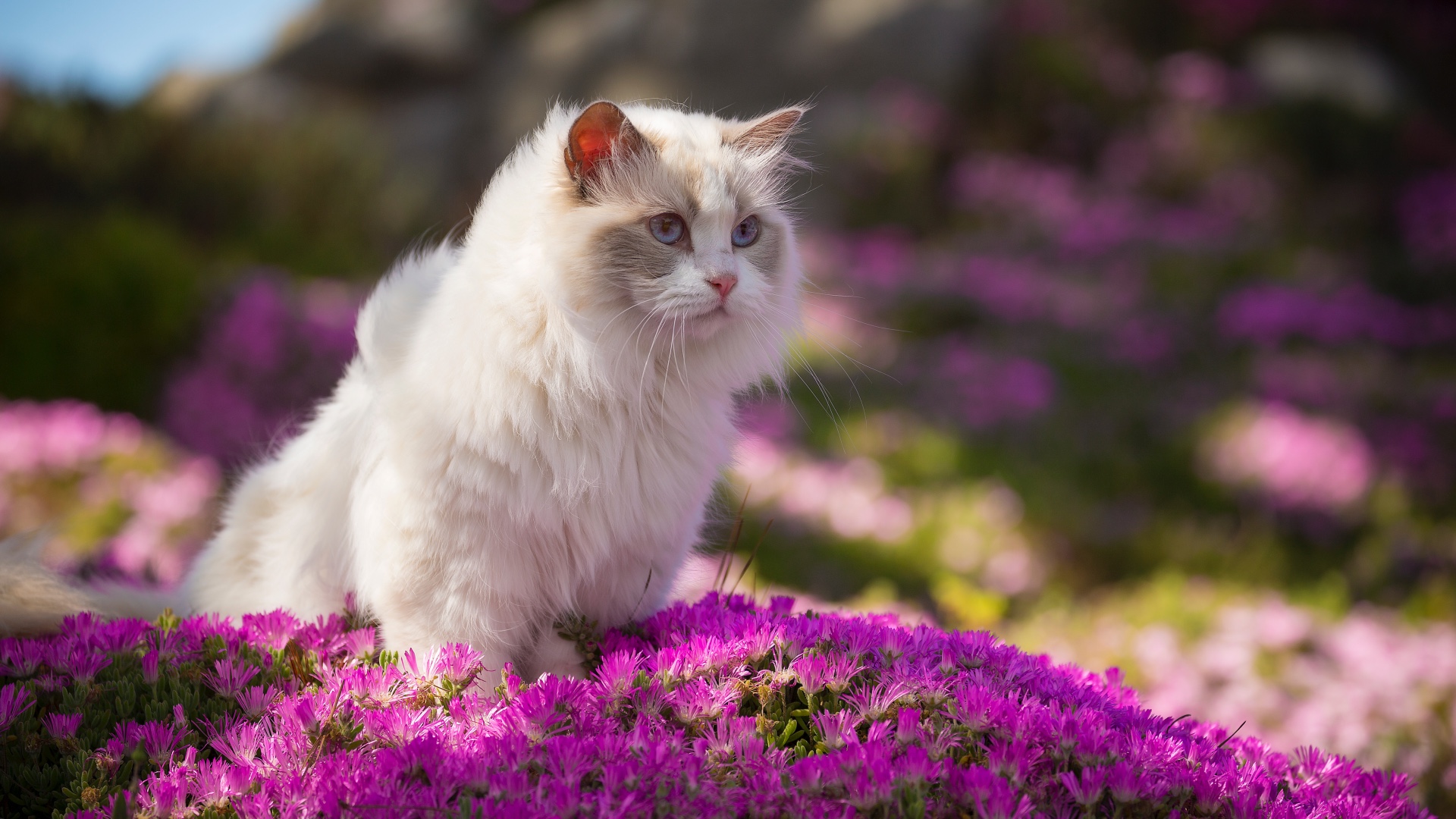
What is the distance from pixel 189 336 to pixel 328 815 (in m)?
4.22

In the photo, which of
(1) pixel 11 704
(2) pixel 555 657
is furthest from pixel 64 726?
(2) pixel 555 657

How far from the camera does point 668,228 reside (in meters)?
1.77

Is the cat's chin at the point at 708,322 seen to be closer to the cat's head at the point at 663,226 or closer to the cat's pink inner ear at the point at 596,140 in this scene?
the cat's head at the point at 663,226

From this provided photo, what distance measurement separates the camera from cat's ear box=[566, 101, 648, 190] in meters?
1.69

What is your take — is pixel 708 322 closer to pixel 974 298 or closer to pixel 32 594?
pixel 32 594

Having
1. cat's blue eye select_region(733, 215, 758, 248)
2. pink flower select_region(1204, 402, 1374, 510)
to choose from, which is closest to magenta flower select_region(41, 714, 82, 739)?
cat's blue eye select_region(733, 215, 758, 248)

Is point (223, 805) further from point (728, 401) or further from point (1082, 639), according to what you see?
point (1082, 639)

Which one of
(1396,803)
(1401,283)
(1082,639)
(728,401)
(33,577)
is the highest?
(1401,283)

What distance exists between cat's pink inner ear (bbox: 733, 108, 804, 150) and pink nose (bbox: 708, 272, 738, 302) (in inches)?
14.8

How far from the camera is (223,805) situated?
1.26m

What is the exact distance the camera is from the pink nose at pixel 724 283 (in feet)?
5.57

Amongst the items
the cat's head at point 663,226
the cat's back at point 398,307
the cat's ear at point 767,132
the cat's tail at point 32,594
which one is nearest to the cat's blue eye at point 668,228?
the cat's head at point 663,226

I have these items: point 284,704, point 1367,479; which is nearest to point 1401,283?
point 1367,479

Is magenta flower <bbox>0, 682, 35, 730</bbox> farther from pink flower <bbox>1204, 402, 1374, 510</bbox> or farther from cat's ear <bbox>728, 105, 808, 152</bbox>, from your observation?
pink flower <bbox>1204, 402, 1374, 510</bbox>
